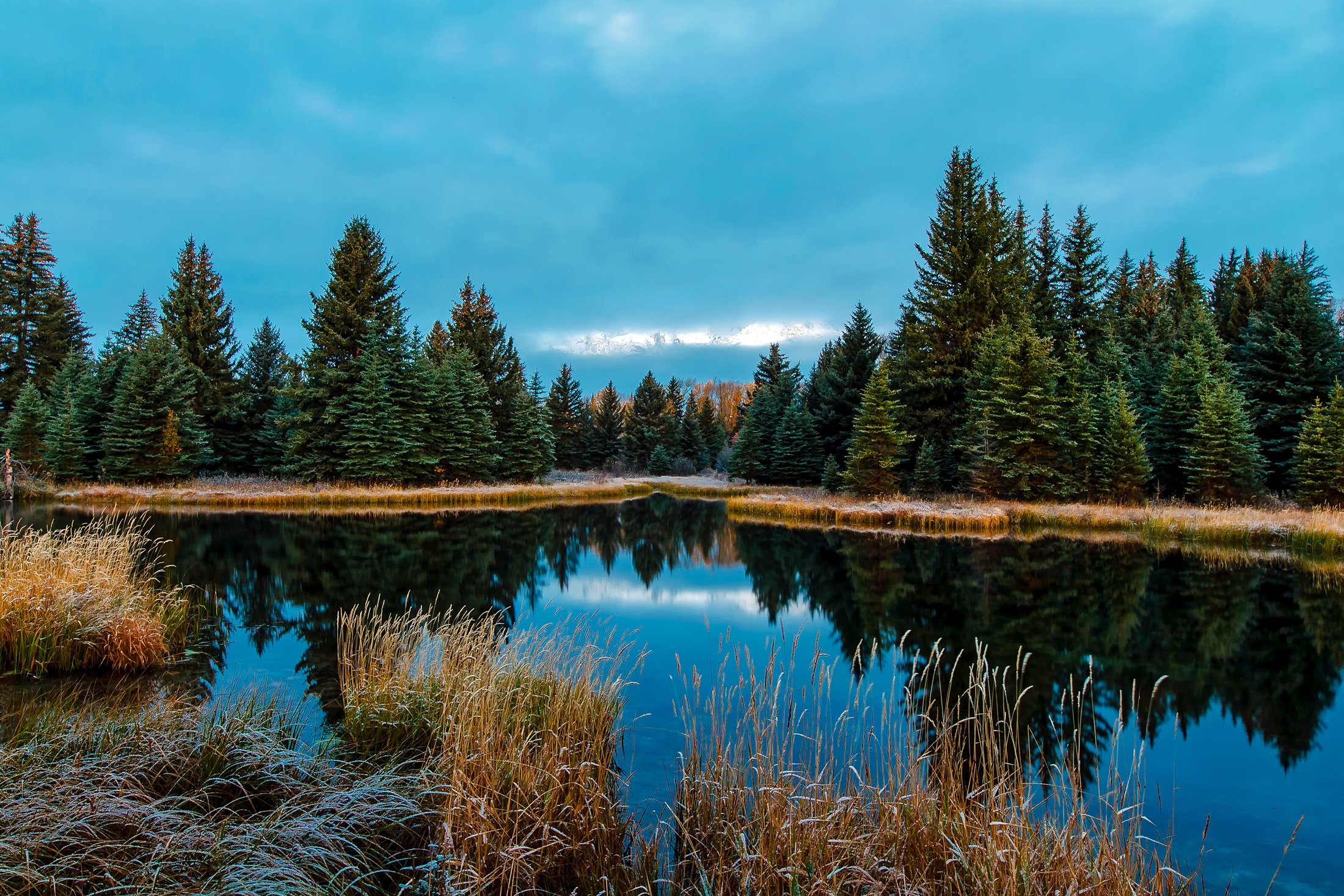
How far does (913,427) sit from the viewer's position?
29.5 metres

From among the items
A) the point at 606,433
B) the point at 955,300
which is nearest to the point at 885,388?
the point at 955,300

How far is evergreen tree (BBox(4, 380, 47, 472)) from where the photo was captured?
1234 inches

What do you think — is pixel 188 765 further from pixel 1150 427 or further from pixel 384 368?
pixel 1150 427

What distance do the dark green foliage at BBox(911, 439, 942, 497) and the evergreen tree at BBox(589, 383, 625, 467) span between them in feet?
108

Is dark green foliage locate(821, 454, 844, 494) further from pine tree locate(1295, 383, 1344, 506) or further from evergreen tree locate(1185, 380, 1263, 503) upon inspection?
pine tree locate(1295, 383, 1344, 506)

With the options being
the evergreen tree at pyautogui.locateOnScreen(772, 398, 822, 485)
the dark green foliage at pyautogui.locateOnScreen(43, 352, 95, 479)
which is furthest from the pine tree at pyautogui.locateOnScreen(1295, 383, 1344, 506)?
the dark green foliage at pyautogui.locateOnScreen(43, 352, 95, 479)

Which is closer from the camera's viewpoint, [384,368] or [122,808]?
[122,808]

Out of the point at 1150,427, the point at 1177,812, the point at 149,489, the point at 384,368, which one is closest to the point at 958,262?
the point at 1150,427

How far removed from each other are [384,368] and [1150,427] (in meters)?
31.8

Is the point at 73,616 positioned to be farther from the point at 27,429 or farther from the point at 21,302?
the point at 21,302

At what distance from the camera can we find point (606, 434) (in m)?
58.3

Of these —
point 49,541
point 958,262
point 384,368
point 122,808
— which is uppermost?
point 958,262

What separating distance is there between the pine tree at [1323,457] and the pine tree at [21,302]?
54.4 metres

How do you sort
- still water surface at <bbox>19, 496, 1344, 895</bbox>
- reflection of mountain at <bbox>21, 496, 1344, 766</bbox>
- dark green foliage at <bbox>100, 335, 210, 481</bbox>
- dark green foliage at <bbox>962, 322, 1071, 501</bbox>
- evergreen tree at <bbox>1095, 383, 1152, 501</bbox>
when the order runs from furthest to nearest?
1. dark green foliage at <bbox>100, 335, 210, 481</bbox>
2. dark green foliage at <bbox>962, 322, 1071, 501</bbox>
3. evergreen tree at <bbox>1095, 383, 1152, 501</bbox>
4. reflection of mountain at <bbox>21, 496, 1344, 766</bbox>
5. still water surface at <bbox>19, 496, 1344, 895</bbox>
